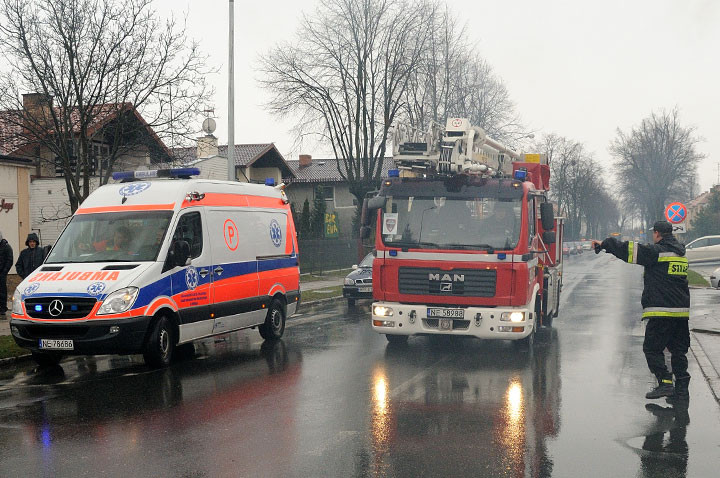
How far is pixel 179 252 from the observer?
34.8 feet

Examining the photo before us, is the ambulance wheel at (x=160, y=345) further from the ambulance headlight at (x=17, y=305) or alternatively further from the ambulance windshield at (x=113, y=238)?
the ambulance headlight at (x=17, y=305)

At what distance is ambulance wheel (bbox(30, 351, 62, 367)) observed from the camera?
1050 cm

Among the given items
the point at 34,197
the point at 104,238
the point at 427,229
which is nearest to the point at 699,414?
the point at 427,229

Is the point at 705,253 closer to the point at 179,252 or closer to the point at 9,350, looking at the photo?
the point at 179,252

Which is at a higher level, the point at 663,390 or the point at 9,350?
the point at 663,390

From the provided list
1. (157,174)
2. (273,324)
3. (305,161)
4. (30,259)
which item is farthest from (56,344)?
(305,161)

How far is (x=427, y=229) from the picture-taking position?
11.6 m

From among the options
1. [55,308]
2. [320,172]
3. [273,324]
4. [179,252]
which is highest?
[320,172]

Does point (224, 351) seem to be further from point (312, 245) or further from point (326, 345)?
point (312, 245)

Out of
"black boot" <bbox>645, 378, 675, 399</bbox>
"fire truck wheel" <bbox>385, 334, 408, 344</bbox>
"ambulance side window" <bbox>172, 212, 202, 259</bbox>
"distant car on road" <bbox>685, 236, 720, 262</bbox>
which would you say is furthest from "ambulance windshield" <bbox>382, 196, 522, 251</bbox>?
"distant car on road" <bbox>685, 236, 720, 262</bbox>

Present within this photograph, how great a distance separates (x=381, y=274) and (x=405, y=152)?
182 centimetres

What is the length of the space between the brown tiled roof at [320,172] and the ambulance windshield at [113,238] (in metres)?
47.9

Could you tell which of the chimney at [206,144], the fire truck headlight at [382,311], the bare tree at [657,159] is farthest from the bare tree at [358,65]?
the bare tree at [657,159]

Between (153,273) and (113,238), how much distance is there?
3.31 feet
